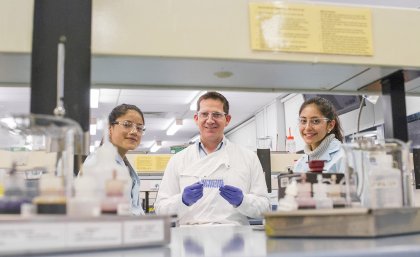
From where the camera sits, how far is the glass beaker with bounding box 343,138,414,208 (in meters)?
0.93

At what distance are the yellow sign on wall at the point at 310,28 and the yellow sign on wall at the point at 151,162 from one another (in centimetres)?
301

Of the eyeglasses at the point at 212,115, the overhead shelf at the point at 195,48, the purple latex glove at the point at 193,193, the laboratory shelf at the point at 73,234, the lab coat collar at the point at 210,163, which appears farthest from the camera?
the eyeglasses at the point at 212,115

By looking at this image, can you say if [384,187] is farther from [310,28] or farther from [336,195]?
[310,28]

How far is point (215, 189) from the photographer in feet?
7.02

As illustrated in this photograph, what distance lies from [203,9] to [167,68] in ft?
0.64

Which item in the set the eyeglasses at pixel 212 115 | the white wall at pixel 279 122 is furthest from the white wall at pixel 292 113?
the eyeglasses at pixel 212 115

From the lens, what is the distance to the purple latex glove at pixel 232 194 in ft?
6.40

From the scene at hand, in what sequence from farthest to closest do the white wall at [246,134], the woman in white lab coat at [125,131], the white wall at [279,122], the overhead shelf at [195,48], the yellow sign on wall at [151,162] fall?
the white wall at [246,134], the white wall at [279,122], the yellow sign on wall at [151,162], the woman in white lab coat at [125,131], the overhead shelf at [195,48]

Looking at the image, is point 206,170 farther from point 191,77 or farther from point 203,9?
point 203,9

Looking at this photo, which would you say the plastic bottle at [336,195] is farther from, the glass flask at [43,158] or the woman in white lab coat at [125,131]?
the woman in white lab coat at [125,131]

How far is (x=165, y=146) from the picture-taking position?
11.5 meters

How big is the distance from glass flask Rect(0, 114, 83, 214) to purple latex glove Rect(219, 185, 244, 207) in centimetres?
107

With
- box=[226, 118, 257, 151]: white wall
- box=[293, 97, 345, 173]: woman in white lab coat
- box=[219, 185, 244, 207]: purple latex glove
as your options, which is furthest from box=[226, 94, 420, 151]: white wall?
box=[219, 185, 244, 207]: purple latex glove

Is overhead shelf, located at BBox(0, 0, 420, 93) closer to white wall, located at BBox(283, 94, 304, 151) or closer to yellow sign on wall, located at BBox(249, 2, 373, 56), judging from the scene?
yellow sign on wall, located at BBox(249, 2, 373, 56)
